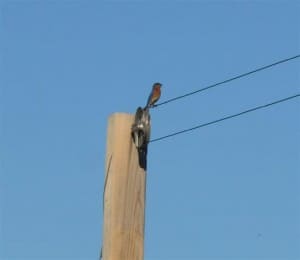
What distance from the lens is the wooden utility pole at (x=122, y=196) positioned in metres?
3.40

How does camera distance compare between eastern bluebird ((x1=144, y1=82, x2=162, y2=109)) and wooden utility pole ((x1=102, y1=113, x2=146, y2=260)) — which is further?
eastern bluebird ((x1=144, y1=82, x2=162, y2=109))

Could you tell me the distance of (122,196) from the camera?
3.50 metres

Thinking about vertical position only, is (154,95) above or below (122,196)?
above

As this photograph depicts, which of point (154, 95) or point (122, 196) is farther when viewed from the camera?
point (154, 95)

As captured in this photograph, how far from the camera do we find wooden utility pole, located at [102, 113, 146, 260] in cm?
340

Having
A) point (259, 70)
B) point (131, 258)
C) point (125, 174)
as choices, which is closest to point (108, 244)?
point (131, 258)

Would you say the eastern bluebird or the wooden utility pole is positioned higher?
the eastern bluebird

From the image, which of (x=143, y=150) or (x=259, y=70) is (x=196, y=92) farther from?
(x=143, y=150)

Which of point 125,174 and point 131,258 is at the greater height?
point 125,174

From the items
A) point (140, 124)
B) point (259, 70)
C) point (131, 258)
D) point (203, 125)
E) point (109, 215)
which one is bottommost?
point (131, 258)

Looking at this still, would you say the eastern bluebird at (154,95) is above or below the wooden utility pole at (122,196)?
above

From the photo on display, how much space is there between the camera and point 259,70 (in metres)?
4.50

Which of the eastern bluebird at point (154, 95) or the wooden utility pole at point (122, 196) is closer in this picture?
the wooden utility pole at point (122, 196)

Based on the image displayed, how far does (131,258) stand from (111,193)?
369 millimetres
